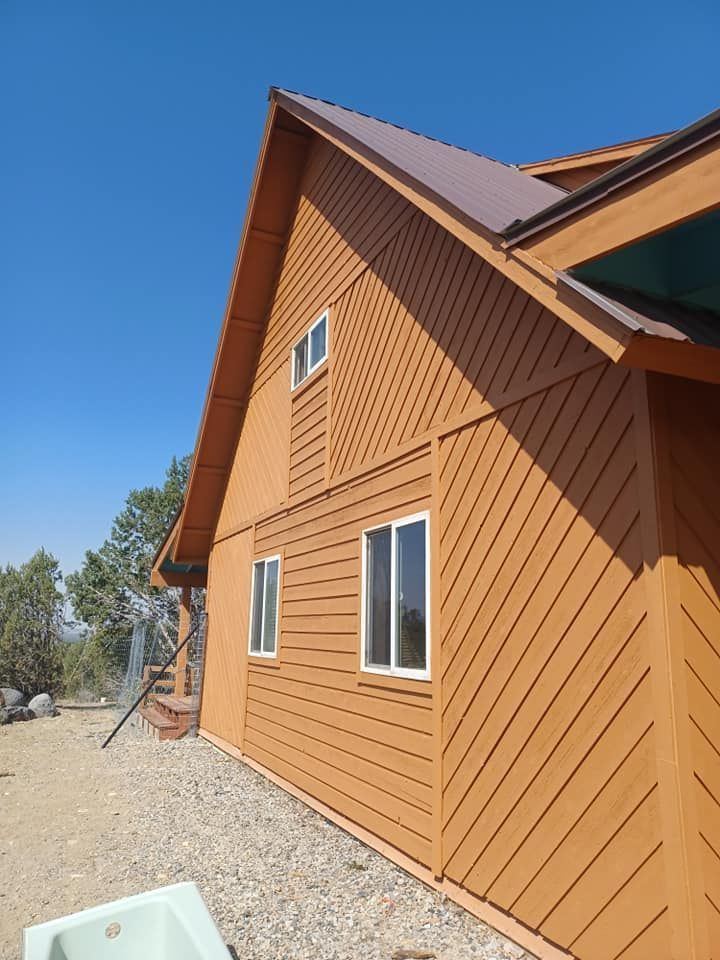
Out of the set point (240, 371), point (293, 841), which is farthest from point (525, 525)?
point (240, 371)

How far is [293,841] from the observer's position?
5387 millimetres

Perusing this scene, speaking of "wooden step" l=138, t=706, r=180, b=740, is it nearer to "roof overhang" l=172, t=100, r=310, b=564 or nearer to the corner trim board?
"roof overhang" l=172, t=100, r=310, b=564

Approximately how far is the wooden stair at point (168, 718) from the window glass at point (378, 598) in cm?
686

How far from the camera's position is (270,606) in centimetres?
827

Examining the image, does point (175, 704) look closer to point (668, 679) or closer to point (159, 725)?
point (159, 725)

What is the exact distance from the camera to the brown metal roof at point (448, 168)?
3781 millimetres

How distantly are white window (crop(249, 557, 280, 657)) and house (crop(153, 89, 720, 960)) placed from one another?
1.33 feet

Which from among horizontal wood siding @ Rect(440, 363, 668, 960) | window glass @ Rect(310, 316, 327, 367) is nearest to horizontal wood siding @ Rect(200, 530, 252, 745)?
window glass @ Rect(310, 316, 327, 367)

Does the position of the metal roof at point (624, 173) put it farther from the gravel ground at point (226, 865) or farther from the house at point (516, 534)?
the gravel ground at point (226, 865)

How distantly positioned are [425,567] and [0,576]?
19034mm

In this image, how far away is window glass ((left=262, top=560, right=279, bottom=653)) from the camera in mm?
8055

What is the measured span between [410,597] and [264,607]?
403cm

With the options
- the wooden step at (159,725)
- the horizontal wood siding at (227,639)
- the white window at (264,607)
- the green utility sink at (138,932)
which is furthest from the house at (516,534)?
the wooden step at (159,725)

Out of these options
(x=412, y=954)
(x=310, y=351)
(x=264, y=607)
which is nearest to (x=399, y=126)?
(x=310, y=351)
